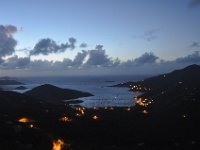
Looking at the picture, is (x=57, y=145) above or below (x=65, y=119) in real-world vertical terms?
below

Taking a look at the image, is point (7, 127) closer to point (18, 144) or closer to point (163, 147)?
point (18, 144)

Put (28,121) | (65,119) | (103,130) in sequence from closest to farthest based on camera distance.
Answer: (103,130) → (28,121) → (65,119)

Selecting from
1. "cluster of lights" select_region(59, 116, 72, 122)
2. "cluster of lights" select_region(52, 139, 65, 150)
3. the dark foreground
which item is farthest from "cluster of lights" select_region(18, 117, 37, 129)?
"cluster of lights" select_region(52, 139, 65, 150)

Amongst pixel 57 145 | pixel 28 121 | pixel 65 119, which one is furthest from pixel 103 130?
pixel 57 145

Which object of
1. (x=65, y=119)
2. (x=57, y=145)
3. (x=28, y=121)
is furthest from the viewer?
(x=65, y=119)

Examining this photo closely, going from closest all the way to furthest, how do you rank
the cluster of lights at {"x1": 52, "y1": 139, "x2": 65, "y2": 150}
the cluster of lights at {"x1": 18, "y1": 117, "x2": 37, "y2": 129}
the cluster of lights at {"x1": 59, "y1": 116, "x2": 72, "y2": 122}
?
1. the cluster of lights at {"x1": 52, "y1": 139, "x2": 65, "y2": 150}
2. the cluster of lights at {"x1": 18, "y1": 117, "x2": 37, "y2": 129}
3. the cluster of lights at {"x1": 59, "y1": 116, "x2": 72, "y2": 122}

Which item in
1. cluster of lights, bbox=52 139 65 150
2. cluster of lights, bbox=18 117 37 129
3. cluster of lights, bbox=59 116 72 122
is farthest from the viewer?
cluster of lights, bbox=59 116 72 122

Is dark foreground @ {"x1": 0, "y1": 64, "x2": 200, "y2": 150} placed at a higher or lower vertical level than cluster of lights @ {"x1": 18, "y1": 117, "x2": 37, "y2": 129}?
lower

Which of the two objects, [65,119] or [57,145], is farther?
[65,119]

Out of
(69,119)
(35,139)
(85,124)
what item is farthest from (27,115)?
(35,139)

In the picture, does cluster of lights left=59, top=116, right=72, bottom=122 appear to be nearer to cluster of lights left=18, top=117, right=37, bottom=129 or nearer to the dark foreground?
the dark foreground

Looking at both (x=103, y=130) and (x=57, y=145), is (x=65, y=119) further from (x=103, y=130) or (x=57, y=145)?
(x=57, y=145)
